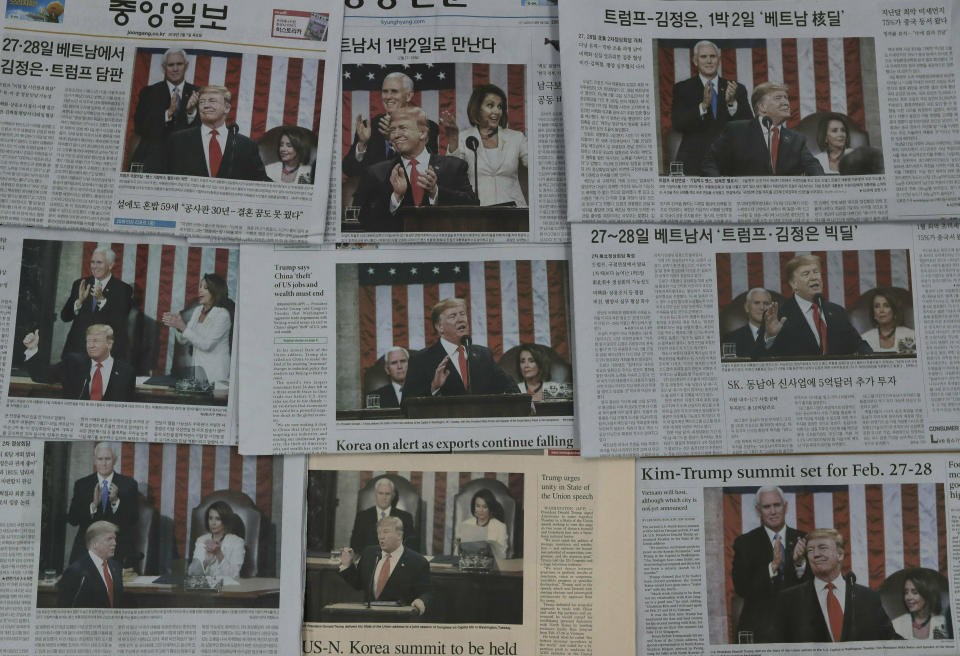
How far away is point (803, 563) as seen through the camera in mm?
985

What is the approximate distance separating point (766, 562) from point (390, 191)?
687 mm

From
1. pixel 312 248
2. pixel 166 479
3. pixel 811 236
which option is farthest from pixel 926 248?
pixel 166 479

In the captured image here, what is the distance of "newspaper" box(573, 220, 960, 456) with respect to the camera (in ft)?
3.19

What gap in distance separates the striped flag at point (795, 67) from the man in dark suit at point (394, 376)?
0.50 metres

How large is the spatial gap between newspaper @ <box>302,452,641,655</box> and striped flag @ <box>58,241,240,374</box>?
0.88ft

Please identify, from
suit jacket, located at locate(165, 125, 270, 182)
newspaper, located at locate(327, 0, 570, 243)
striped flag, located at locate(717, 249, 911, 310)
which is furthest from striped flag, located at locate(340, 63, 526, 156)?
striped flag, located at locate(717, 249, 911, 310)

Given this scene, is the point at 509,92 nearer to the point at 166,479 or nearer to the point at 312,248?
the point at 312,248

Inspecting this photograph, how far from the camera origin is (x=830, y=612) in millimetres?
978

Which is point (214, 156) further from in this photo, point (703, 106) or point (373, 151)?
point (703, 106)

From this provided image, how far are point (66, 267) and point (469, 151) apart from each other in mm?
543

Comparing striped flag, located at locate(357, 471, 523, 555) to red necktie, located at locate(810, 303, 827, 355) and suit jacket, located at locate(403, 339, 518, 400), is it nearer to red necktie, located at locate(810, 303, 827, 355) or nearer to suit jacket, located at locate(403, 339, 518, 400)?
suit jacket, located at locate(403, 339, 518, 400)

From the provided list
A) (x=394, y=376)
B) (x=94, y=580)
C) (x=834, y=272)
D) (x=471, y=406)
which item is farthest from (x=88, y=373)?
(x=834, y=272)

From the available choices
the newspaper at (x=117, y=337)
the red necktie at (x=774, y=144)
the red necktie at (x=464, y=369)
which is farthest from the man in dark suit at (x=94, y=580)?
the red necktie at (x=774, y=144)

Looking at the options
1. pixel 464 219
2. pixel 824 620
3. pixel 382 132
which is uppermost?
pixel 382 132
